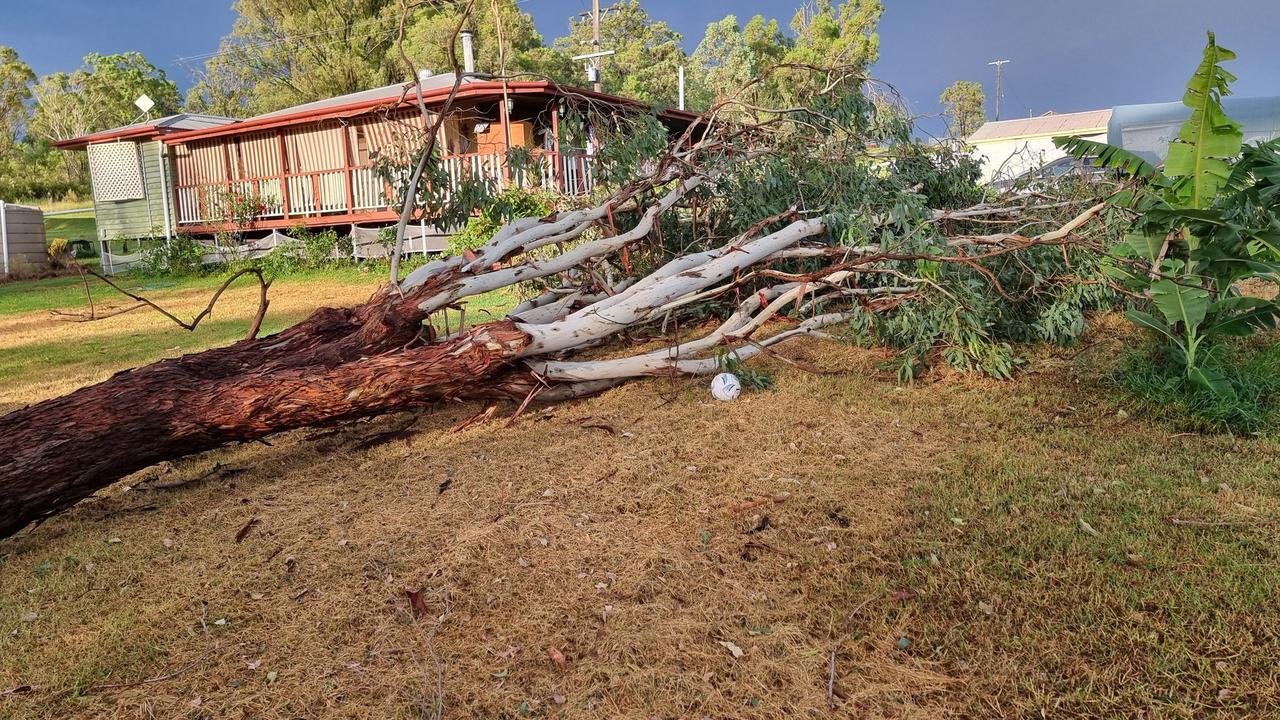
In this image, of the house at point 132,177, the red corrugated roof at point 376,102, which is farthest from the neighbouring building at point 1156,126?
the house at point 132,177

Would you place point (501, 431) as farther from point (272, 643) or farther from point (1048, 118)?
point (1048, 118)

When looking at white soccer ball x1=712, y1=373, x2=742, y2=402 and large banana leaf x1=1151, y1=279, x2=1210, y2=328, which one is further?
white soccer ball x1=712, y1=373, x2=742, y2=402

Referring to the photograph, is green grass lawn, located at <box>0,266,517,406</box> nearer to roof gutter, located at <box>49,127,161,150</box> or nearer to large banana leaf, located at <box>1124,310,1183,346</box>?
large banana leaf, located at <box>1124,310,1183,346</box>

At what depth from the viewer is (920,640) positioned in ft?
9.25

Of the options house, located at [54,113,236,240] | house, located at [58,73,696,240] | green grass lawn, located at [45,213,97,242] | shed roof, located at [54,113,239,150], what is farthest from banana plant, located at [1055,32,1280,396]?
green grass lawn, located at [45,213,97,242]

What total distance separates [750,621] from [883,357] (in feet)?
13.5

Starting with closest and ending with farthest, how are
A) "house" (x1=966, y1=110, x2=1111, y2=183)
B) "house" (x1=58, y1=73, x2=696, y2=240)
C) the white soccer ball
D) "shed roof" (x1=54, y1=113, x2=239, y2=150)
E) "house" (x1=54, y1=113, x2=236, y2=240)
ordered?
the white soccer ball
"house" (x1=58, y1=73, x2=696, y2=240)
"shed roof" (x1=54, y1=113, x2=239, y2=150)
"house" (x1=54, y1=113, x2=236, y2=240)
"house" (x1=966, y1=110, x2=1111, y2=183)

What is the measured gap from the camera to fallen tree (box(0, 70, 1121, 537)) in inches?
170

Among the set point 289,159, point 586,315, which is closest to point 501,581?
point 586,315

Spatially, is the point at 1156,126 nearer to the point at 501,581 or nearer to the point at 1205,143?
the point at 1205,143

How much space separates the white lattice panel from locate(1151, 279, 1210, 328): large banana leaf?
2458cm

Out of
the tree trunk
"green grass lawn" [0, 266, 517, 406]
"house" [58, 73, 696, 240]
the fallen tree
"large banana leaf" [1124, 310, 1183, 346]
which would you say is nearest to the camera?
the tree trunk

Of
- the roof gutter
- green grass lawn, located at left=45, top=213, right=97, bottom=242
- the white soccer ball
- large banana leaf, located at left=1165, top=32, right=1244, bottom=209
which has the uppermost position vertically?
the roof gutter

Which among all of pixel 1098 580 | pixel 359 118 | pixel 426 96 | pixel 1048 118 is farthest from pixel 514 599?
pixel 1048 118
